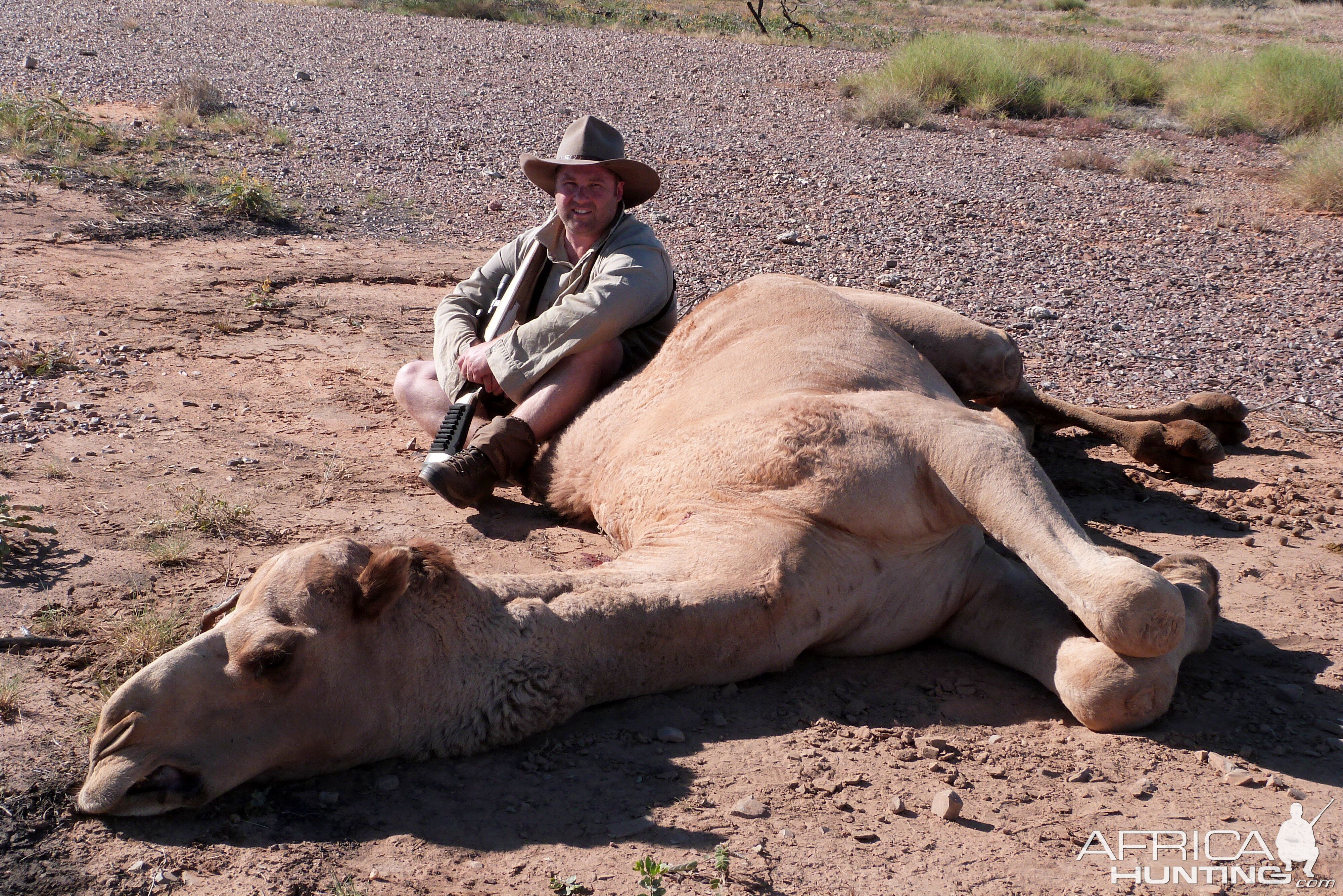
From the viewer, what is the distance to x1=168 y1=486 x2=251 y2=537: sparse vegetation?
4422 millimetres

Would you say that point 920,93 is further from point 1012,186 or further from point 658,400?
point 658,400

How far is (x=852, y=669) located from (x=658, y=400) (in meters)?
1.38

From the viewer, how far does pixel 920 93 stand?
17078mm

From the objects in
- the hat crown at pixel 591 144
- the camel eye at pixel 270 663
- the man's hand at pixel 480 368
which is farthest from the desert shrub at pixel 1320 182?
the camel eye at pixel 270 663

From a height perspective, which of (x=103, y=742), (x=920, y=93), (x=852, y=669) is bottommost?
(x=852, y=669)

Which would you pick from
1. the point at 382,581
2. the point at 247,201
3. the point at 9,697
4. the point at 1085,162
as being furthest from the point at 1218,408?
the point at 1085,162

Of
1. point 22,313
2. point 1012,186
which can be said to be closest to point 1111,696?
point 22,313

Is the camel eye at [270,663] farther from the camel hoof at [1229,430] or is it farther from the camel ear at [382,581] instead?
the camel hoof at [1229,430]

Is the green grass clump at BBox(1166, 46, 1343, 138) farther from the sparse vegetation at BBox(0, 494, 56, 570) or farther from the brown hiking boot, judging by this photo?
the sparse vegetation at BBox(0, 494, 56, 570)

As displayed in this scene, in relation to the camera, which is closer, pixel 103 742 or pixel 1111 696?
pixel 103 742

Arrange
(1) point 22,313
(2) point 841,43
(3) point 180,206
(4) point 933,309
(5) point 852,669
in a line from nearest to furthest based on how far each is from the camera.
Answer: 1. (5) point 852,669
2. (4) point 933,309
3. (1) point 22,313
4. (3) point 180,206
5. (2) point 841,43

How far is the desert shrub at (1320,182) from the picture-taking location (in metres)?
11.0

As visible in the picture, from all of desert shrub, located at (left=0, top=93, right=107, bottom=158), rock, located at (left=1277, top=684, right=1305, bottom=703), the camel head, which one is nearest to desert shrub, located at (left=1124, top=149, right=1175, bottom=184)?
rock, located at (left=1277, top=684, right=1305, bottom=703)

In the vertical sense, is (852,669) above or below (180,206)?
below
